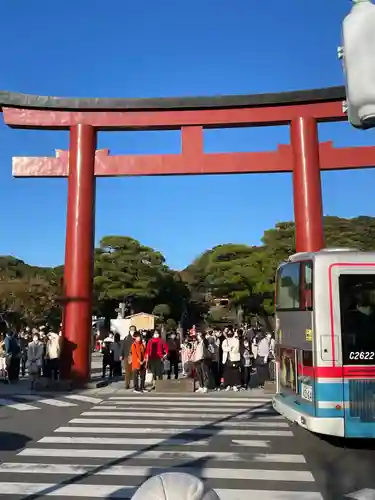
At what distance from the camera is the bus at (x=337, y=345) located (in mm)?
6918

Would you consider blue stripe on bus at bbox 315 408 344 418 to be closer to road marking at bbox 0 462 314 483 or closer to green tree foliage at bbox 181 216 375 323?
road marking at bbox 0 462 314 483

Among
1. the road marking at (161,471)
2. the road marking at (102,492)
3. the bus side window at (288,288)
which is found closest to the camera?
the road marking at (102,492)

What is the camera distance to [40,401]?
12.2 metres

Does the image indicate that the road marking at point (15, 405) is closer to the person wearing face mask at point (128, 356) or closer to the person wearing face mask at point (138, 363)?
the person wearing face mask at point (138, 363)

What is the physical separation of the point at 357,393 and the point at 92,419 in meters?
5.13

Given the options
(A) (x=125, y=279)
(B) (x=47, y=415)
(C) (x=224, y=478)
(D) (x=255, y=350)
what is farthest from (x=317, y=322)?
(A) (x=125, y=279)

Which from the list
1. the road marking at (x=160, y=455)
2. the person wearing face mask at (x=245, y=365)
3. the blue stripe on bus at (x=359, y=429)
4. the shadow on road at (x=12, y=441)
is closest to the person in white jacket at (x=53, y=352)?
the person wearing face mask at (x=245, y=365)

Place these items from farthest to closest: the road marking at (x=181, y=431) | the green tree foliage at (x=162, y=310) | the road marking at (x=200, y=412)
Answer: the green tree foliage at (x=162, y=310) → the road marking at (x=200, y=412) → the road marking at (x=181, y=431)

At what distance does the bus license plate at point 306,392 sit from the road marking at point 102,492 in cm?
187

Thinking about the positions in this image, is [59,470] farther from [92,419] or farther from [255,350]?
[255,350]

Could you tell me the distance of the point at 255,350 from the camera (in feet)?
65.5

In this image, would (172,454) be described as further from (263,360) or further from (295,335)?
(263,360)

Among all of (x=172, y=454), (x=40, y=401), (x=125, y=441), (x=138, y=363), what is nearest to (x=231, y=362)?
(x=138, y=363)

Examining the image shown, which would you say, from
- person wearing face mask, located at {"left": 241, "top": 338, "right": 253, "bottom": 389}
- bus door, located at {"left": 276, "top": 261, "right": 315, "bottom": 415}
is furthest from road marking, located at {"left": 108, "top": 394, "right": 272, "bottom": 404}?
bus door, located at {"left": 276, "top": 261, "right": 315, "bottom": 415}
